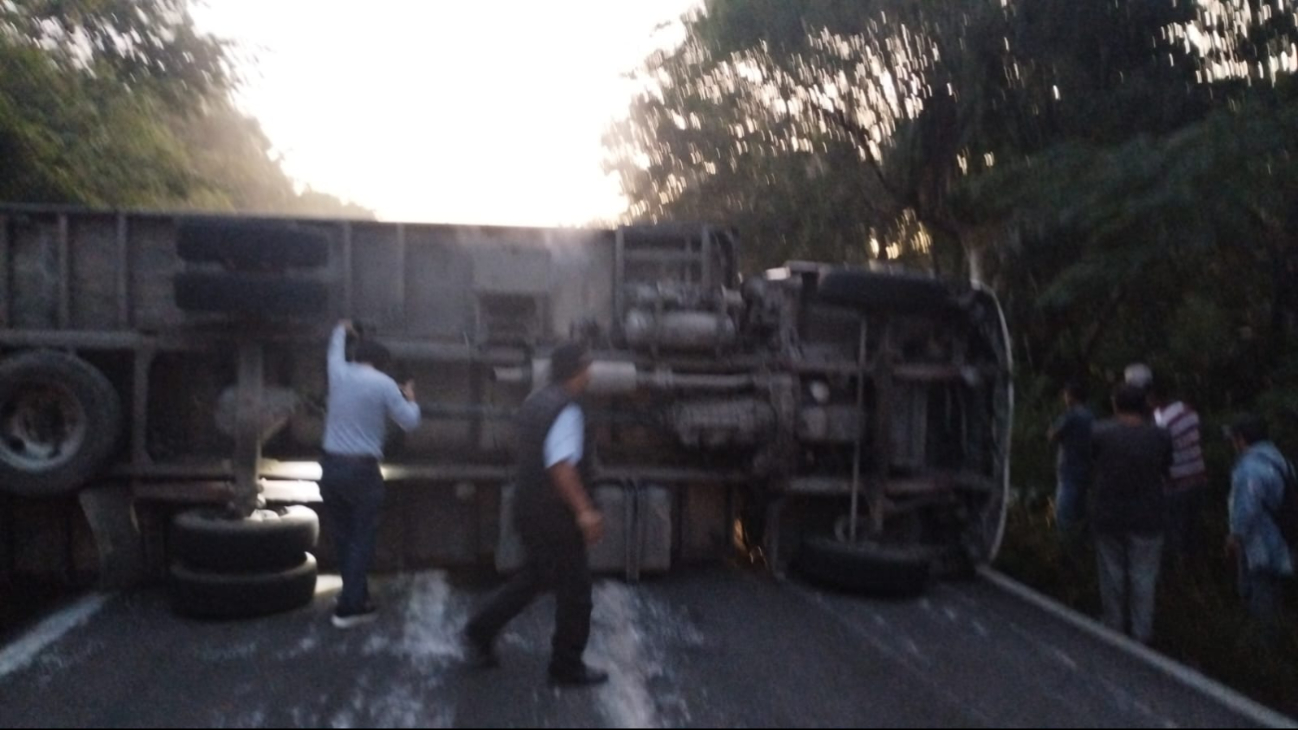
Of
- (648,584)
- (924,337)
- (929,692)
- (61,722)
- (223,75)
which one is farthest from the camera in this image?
(223,75)

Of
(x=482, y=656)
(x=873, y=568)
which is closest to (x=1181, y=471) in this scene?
(x=873, y=568)

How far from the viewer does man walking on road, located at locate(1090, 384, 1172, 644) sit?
23.3 feet

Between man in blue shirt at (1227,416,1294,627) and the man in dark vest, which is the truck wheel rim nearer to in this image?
the man in dark vest

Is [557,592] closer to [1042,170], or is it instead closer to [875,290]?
[875,290]

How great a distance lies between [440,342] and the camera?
8.30 m

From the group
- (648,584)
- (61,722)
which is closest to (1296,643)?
(648,584)

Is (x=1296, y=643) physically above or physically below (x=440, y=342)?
below

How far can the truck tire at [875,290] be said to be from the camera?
26.9 feet

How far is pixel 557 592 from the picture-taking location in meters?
5.88

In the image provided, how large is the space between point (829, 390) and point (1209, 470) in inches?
169

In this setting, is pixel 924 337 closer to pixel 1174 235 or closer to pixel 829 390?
pixel 829 390

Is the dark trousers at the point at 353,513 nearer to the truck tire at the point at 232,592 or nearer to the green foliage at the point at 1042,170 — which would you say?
the truck tire at the point at 232,592

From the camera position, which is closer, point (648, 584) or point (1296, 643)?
point (1296, 643)

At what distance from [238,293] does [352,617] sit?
7.06 ft
